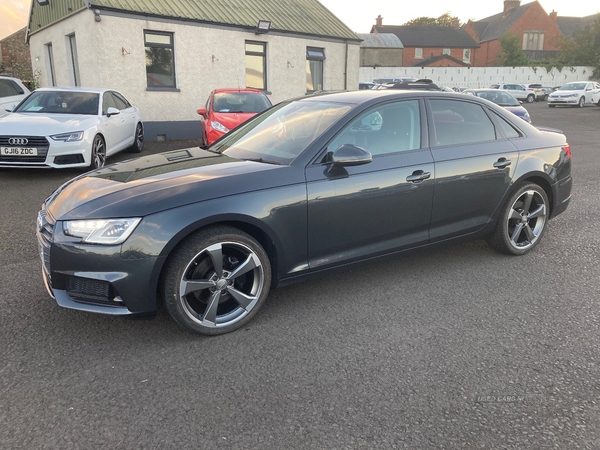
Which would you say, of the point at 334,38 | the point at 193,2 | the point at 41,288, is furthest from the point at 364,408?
the point at 334,38

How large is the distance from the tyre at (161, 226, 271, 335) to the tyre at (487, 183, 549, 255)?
8.06 feet

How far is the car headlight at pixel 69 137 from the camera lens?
7855mm

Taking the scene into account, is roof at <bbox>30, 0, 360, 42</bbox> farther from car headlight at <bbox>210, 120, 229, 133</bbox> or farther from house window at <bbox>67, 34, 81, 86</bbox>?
car headlight at <bbox>210, 120, 229, 133</bbox>

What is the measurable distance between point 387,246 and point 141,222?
6.27 ft

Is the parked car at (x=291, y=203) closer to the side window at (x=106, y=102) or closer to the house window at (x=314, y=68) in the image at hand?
the side window at (x=106, y=102)

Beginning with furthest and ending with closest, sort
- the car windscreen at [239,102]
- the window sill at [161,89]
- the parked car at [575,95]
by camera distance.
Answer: the parked car at [575,95], the window sill at [161,89], the car windscreen at [239,102]

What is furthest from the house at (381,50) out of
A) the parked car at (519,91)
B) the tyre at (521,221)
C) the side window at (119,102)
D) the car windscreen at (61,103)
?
the tyre at (521,221)

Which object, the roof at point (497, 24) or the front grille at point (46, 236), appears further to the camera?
the roof at point (497, 24)

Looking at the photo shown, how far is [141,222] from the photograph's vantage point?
2848mm

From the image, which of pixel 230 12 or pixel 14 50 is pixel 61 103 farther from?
pixel 14 50

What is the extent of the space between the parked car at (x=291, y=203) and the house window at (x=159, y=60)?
11.2m

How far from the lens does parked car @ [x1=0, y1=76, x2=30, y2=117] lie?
11.9 meters

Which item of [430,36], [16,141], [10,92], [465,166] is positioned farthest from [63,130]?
[430,36]

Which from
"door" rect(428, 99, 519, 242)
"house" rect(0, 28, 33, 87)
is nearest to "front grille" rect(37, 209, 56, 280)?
"door" rect(428, 99, 519, 242)
